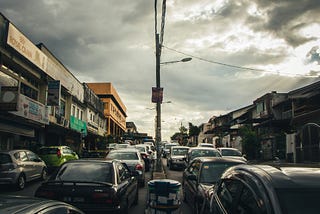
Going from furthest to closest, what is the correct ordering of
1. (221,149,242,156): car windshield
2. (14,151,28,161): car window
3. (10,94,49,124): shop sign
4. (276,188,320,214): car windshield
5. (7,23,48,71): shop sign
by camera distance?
(221,149,242,156): car windshield < (10,94,49,124): shop sign < (7,23,48,71): shop sign < (14,151,28,161): car window < (276,188,320,214): car windshield

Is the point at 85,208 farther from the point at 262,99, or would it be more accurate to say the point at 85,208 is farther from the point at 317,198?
the point at 262,99

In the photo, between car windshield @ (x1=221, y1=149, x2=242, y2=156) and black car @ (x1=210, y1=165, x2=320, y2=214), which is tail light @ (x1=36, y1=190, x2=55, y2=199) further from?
car windshield @ (x1=221, y1=149, x2=242, y2=156)

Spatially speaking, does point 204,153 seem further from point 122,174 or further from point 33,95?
point 33,95

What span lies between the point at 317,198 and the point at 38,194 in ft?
17.1

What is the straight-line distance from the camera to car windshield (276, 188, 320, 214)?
3.11 m

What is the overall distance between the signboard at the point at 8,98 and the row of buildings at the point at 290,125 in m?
14.9

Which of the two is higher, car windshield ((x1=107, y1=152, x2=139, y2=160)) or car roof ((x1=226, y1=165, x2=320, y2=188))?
car roof ((x1=226, y1=165, x2=320, y2=188))

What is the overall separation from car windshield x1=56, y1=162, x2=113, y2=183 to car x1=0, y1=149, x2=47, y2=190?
6.35m

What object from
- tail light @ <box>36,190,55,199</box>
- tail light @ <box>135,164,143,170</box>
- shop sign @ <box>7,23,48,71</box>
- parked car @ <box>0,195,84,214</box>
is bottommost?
tail light @ <box>36,190,55,199</box>

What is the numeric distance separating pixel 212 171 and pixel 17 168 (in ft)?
27.1

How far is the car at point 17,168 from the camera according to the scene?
42.6 feet

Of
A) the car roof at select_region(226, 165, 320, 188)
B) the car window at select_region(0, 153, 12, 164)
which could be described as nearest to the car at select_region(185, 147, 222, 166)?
the car window at select_region(0, 153, 12, 164)

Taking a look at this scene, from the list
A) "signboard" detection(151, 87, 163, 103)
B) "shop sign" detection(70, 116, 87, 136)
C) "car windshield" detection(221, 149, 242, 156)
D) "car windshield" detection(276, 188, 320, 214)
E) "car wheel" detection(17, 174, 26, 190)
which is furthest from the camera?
"shop sign" detection(70, 116, 87, 136)

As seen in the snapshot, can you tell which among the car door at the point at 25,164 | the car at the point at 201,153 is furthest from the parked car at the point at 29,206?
the car at the point at 201,153
